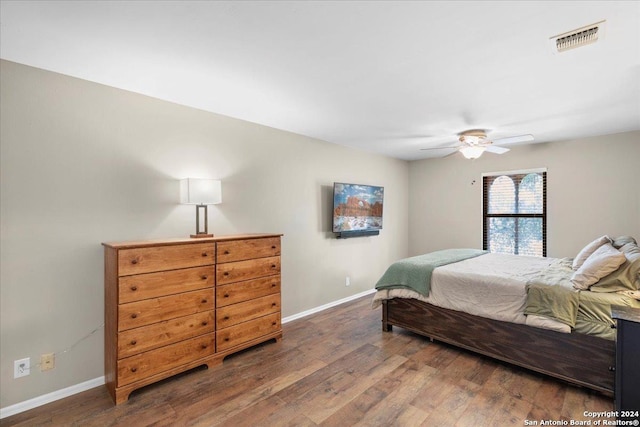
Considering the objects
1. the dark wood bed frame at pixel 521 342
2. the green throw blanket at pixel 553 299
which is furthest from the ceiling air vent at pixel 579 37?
the dark wood bed frame at pixel 521 342

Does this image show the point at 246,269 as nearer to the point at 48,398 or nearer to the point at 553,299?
the point at 48,398

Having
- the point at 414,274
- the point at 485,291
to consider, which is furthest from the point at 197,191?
the point at 485,291

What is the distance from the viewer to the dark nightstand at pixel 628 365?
49.9 inches

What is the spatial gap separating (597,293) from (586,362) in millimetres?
515

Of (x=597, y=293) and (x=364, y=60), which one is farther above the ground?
(x=364, y=60)

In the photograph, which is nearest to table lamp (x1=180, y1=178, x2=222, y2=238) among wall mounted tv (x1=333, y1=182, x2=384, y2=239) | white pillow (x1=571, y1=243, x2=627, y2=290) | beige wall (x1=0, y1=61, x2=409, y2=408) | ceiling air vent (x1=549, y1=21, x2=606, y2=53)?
beige wall (x1=0, y1=61, x2=409, y2=408)

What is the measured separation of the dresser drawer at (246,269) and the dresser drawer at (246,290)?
0.16 feet

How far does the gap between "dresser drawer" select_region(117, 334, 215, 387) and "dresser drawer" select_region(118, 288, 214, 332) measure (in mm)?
235

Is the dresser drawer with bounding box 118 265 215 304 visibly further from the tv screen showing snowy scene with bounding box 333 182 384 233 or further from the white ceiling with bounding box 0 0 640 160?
the tv screen showing snowy scene with bounding box 333 182 384 233

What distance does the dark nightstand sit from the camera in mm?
1269

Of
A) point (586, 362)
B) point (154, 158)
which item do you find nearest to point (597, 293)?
point (586, 362)

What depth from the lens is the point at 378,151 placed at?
498cm

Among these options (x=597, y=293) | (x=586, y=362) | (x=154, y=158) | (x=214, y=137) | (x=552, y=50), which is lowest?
(x=586, y=362)

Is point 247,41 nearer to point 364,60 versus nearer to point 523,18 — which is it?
point 364,60
